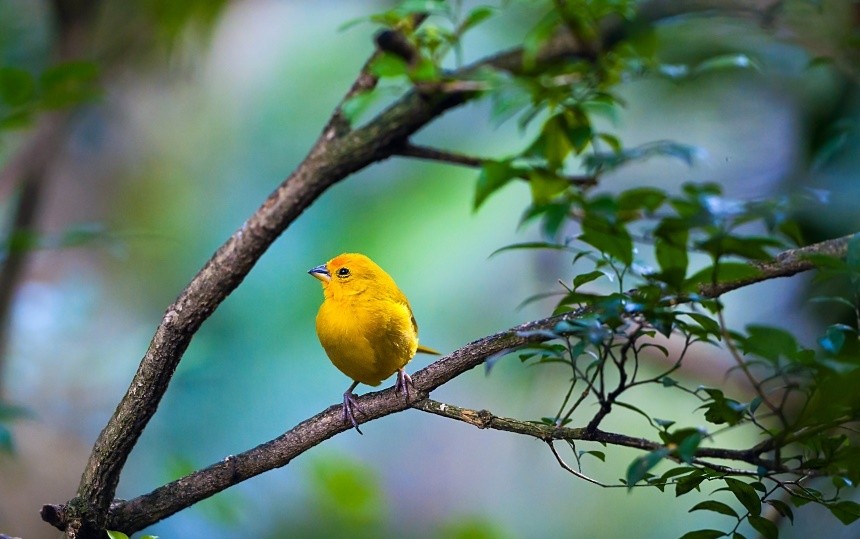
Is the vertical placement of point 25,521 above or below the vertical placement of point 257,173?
below

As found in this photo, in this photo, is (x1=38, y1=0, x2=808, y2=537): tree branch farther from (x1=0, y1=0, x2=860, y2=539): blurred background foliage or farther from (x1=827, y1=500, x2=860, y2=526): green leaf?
(x1=0, y1=0, x2=860, y2=539): blurred background foliage

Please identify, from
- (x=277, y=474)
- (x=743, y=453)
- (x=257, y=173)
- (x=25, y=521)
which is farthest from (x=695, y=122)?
(x=25, y=521)

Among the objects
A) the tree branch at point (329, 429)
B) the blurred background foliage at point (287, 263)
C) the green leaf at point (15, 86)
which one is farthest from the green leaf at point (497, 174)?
the blurred background foliage at point (287, 263)

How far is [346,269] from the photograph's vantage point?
2111mm

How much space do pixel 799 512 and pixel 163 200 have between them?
14.0ft

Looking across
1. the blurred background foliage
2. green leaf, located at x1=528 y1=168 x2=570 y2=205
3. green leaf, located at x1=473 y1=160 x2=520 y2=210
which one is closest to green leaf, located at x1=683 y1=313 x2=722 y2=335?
green leaf, located at x1=473 y1=160 x2=520 y2=210

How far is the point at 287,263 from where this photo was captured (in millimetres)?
4820

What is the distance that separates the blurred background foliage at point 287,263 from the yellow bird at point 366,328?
4.85ft

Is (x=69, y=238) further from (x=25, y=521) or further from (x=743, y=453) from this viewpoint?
(x=25, y=521)

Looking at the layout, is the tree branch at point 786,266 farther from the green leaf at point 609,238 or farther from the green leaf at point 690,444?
the green leaf at point 690,444

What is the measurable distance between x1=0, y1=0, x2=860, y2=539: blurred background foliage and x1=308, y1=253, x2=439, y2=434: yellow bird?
58.2 inches

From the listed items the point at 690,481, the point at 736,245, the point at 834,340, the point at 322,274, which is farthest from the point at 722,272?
the point at 322,274

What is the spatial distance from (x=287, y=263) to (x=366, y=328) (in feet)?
9.81

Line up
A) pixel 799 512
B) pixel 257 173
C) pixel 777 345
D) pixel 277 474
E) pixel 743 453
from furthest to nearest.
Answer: pixel 257 173 → pixel 277 474 → pixel 799 512 → pixel 743 453 → pixel 777 345
